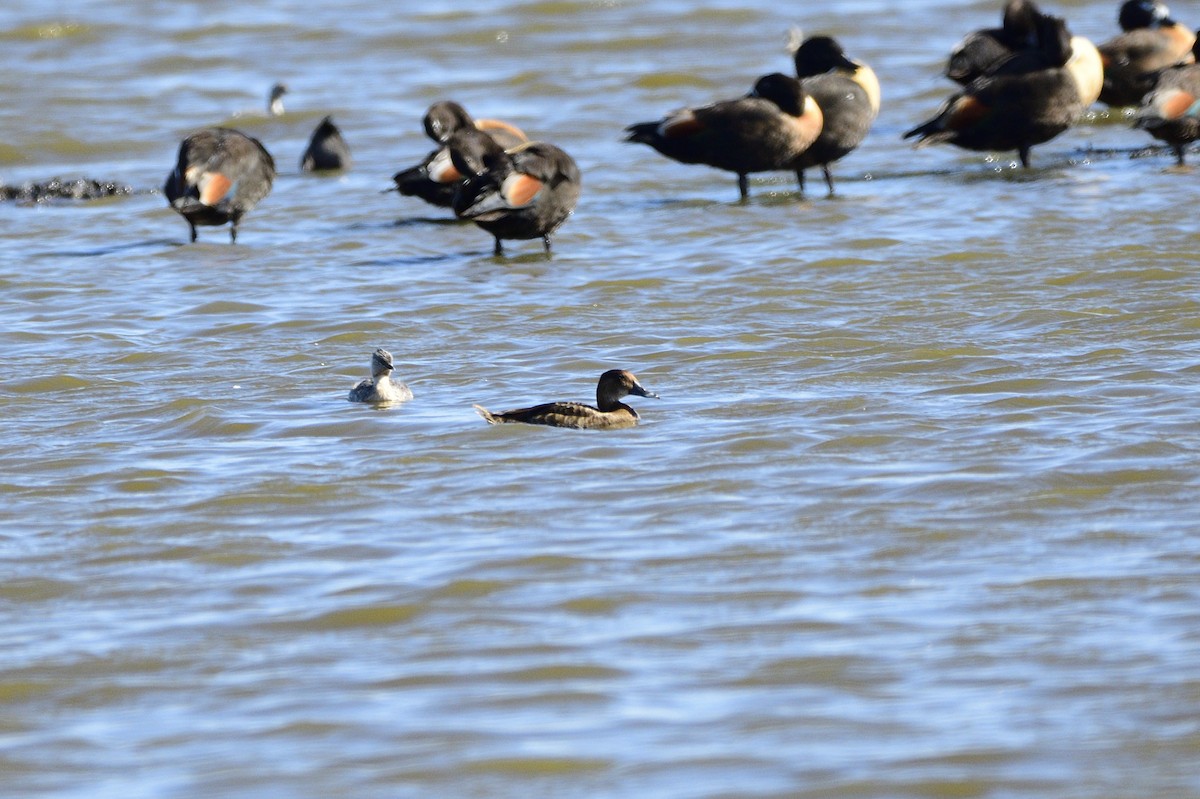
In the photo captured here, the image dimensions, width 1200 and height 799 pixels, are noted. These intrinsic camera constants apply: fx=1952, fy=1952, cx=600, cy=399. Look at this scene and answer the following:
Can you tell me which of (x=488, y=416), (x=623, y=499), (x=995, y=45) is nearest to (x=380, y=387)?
(x=488, y=416)

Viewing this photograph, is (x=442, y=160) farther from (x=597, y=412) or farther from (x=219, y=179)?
(x=597, y=412)

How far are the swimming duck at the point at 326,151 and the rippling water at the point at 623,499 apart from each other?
1.49 m

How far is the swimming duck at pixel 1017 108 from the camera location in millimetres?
14352

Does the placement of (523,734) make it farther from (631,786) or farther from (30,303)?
(30,303)

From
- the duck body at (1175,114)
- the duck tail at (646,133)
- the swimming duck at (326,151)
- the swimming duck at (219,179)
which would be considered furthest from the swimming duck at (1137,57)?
the swimming duck at (219,179)

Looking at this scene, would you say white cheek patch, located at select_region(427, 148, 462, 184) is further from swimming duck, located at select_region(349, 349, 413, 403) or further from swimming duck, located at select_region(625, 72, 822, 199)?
swimming duck, located at select_region(349, 349, 413, 403)

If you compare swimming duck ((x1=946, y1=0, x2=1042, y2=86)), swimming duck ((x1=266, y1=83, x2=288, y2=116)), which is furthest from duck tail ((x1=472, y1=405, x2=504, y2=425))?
swimming duck ((x1=266, y1=83, x2=288, y2=116))

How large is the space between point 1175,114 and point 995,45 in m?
3.31

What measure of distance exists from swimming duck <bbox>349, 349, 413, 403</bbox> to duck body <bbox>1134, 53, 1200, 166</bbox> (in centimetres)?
730

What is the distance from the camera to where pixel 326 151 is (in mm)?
15422

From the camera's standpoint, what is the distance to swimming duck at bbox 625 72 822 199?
45.0ft

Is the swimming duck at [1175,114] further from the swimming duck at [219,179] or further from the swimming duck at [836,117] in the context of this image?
the swimming duck at [219,179]

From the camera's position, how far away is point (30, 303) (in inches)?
Answer: 432

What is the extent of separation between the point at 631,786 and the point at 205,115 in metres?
14.9
